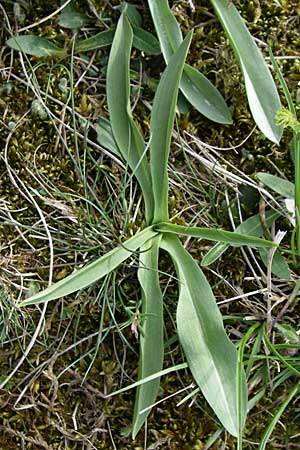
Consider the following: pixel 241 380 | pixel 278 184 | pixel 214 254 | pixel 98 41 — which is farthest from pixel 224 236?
pixel 98 41

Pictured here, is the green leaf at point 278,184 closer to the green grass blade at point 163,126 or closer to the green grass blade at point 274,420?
the green grass blade at point 163,126

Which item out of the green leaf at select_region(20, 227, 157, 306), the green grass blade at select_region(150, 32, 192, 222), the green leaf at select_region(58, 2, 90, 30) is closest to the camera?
the green leaf at select_region(20, 227, 157, 306)

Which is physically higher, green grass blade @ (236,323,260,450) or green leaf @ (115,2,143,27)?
green leaf @ (115,2,143,27)

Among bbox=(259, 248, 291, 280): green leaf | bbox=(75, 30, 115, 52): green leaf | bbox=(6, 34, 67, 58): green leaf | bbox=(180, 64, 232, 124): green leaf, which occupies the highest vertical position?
bbox=(6, 34, 67, 58): green leaf

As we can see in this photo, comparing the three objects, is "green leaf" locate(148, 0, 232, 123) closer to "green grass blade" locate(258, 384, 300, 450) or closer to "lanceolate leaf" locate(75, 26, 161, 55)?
"lanceolate leaf" locate(75, 26, 161, 55)

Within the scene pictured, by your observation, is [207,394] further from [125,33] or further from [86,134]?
[125,33]

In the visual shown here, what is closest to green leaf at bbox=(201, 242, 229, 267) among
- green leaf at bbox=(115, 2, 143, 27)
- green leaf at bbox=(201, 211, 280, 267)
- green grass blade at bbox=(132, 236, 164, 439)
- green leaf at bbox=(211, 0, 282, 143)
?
green leaf at bbox=(201, 211, 280, 267)

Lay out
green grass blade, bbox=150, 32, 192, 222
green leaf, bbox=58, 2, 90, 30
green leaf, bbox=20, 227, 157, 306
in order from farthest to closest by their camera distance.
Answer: green leaf, bbox=58, 2, 90, 30, green grass blade, bbox=150, 32, 192, 222, green leaf, bbox=20, 227, 157, 306
